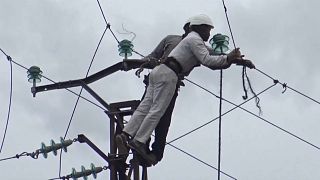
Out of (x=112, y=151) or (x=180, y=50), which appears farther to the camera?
(x=112, y=151)

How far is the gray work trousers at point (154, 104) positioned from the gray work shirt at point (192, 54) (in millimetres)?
129

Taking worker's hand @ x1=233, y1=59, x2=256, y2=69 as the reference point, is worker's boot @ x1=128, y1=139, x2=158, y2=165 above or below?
below

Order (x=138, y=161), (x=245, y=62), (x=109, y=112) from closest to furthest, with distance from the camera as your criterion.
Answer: (x=245, y=62)
(x=138, y=161)
(x=109, y=112)

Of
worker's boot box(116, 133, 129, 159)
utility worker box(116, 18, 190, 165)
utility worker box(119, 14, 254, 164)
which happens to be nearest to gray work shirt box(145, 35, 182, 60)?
utility worker box(116, 18, 190, 165)

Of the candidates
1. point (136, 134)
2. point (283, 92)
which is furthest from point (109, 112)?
point (283, 92)

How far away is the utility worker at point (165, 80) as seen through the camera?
23.3 feet

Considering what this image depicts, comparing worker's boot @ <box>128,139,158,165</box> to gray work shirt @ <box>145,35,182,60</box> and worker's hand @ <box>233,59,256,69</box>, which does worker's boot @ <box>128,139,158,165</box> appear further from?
worker's hand @ <box>233,59,256,69</box>

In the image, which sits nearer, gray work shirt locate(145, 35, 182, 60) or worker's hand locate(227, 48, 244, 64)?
worker's hand locate(227, 48, 244, 64)

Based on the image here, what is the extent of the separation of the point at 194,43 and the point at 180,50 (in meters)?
0.17

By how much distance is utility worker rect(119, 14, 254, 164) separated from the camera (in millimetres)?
7113

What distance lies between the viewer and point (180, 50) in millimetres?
7168

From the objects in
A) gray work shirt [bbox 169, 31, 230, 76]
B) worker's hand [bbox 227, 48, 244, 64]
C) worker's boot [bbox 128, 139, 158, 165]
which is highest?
gray work shirt [bbox 169, 31, 230, 76]

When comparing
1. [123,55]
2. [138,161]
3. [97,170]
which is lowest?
[138,161]

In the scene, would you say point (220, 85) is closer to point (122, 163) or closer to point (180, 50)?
point (180, 50)
